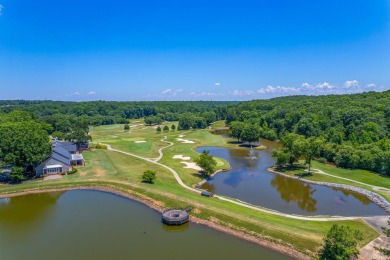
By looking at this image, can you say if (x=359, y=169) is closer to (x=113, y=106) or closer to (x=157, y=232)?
(x=157, y=232)

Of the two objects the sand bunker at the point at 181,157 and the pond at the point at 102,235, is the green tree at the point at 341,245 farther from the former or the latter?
the sand bunker at the point at 181,157

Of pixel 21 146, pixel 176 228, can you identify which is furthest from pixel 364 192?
pixel 21 146

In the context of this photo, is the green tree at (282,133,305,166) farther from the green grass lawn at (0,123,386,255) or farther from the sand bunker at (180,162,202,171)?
the sand bunker at (180,162,202,171)

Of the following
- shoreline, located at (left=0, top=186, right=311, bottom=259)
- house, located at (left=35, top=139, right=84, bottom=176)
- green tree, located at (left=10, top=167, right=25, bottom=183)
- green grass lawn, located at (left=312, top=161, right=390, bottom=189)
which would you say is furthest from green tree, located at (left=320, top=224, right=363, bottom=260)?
green tree, located at (left=10, top=167, right=25, bottom=183)

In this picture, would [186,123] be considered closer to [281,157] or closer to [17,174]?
[281,157]

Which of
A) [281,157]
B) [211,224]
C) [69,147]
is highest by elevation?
[69,147]

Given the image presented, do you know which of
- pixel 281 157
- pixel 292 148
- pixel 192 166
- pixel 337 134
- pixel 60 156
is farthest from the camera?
pixel 337 134

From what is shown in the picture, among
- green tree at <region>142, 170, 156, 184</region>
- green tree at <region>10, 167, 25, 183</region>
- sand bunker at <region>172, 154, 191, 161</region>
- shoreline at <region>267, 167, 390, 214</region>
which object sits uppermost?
green tree at <region>10, 167, 25, 183</region>
